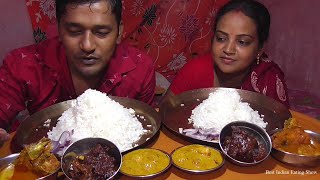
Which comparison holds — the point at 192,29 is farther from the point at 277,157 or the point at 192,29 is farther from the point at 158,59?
the point at 277,157

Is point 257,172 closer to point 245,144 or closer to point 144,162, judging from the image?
point 245,144

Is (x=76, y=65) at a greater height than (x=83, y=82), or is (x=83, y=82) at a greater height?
(x=76, y=65)

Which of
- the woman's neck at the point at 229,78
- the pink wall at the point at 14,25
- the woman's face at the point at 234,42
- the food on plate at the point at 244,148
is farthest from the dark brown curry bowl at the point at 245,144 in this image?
the pink wall at the point at 14,25

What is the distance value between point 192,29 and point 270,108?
8.90 feet

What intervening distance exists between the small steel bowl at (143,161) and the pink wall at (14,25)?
3.03 m

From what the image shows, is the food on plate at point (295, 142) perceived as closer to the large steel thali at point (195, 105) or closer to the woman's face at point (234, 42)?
the large steel thali at point (195, 105)

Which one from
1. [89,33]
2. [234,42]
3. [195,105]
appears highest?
[89,33]

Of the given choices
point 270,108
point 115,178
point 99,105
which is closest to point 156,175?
point 115,178

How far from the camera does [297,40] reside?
475cm

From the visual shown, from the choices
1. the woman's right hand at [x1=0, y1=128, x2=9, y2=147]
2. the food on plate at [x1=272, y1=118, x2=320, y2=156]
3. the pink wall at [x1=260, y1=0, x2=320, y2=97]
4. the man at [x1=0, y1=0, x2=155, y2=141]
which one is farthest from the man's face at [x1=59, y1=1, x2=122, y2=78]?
the pink wall at [x1=260, y1=0, x2=320, y2=97]

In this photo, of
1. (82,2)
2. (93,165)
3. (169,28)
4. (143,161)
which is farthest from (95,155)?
(169,28)

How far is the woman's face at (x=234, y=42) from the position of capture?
3090 mm

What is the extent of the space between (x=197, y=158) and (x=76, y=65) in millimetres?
1342

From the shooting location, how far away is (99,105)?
2.30 m
